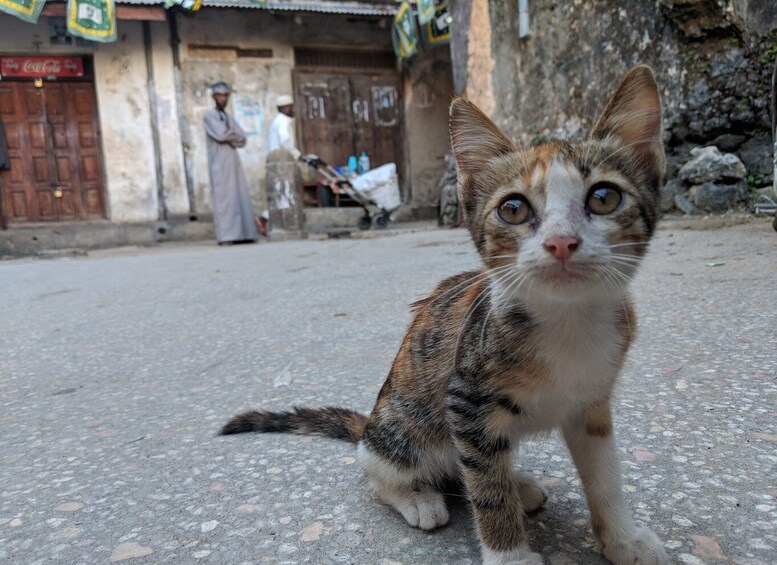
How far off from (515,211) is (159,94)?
45.8 ft

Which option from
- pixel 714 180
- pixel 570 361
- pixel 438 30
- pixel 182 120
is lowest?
pixel 570 361

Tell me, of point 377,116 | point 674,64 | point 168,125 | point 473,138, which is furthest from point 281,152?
point 473,138

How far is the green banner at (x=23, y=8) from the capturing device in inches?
426

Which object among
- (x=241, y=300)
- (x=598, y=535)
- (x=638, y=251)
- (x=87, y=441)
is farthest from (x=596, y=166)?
(x=241, y=300)

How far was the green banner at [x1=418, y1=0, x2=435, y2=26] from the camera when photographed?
11898 mm

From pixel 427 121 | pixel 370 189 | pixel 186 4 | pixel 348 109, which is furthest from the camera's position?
pixel 427 121

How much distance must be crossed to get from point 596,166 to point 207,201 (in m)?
13.6

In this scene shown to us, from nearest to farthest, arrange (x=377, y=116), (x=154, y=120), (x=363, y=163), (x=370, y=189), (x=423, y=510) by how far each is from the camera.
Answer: (x=423, y=510)
(x=154, y=120)
(x=370, y=189)
(x=363, y=163)
(x=377, y=116)

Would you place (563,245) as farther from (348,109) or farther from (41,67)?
(41,67)

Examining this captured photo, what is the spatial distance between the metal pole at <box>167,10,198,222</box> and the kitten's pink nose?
44.9 feet

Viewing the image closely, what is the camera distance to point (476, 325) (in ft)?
4.90

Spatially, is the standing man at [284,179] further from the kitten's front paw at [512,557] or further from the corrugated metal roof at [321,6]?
the kitten's front paw at [512,557]

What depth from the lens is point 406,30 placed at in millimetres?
13102

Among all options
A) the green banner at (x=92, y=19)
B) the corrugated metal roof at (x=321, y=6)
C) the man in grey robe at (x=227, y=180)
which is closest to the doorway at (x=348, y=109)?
the corrugated metal roof at (x=321, y=6)
